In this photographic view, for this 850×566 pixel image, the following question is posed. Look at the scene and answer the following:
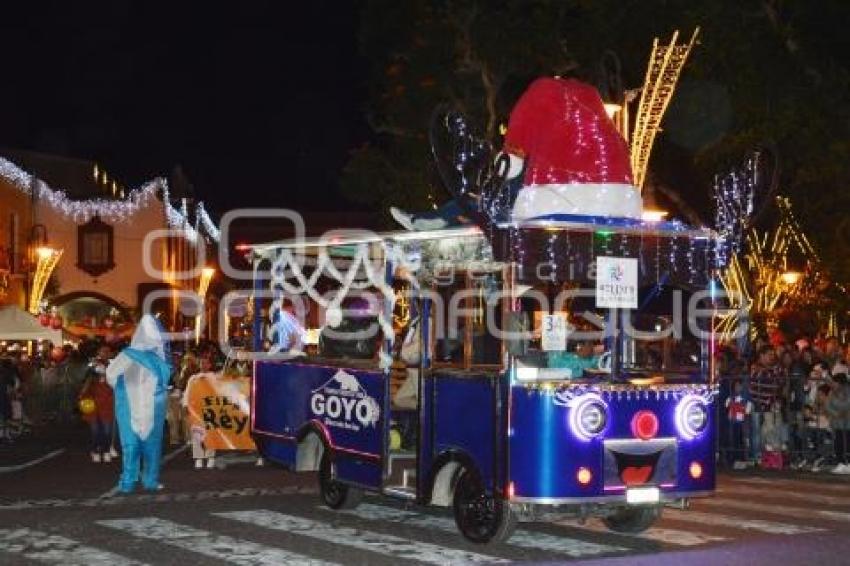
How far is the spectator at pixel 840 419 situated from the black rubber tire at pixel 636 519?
22.0 feet

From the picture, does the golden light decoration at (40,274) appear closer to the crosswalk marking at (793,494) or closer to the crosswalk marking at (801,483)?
the crosswalk marking at (801,483)

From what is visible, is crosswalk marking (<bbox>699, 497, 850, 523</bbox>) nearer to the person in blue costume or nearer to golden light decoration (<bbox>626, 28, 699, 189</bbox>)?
the person in blue costume

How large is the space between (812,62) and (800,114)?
956 millimetres

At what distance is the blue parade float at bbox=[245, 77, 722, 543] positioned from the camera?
9.94 meters

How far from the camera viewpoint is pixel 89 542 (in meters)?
10.5

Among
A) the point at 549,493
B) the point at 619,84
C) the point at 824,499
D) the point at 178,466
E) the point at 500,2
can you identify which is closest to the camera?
the point at 549,493

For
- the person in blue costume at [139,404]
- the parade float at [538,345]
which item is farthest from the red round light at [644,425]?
the person in blue costume at [139,404]

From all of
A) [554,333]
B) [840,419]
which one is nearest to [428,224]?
[554,333]

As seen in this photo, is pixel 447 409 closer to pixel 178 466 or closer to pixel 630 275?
pixel 630 275

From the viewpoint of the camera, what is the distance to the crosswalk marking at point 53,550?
9.63 metres

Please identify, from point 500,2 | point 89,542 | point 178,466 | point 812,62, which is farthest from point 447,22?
point 89,542

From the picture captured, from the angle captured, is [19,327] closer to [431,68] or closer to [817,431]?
[431,68]

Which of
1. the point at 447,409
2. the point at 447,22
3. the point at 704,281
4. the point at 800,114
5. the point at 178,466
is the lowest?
the point at 178,466

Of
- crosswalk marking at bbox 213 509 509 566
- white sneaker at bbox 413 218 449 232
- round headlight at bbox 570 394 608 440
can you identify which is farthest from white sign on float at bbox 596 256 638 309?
crosswalk marking at bbox 213 509 509 566
